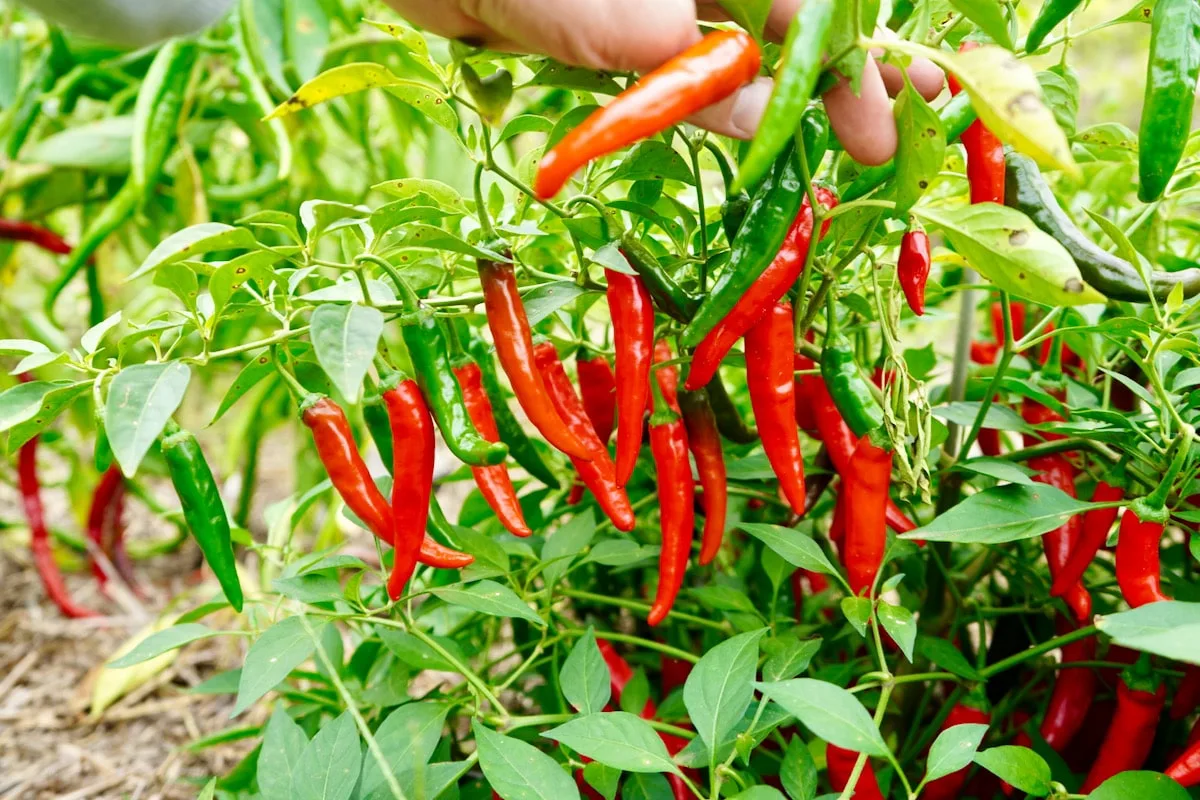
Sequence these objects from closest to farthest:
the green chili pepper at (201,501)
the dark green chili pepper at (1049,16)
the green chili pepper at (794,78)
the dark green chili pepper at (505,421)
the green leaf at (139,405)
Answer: the green chili pepper at (794,78) → the green leaf at (139,405) → the dark green chili pepper at (1049,16) → the green chili pepper at (201,501) → the dark green chili pepper at (505,421)

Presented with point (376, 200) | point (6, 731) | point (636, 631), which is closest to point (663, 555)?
point (636, 631)

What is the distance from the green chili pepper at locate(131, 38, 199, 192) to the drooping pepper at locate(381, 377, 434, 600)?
1143 mm

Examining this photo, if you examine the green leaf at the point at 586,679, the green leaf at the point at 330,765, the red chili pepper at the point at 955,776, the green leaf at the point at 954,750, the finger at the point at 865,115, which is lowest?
the red chili pepper at the point at 955,776

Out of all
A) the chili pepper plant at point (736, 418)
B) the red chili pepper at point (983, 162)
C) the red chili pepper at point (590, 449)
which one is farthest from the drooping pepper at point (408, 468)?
the red chili pepper at point (983, 162)

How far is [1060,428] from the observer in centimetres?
85

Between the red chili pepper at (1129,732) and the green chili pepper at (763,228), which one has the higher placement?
the green chili pepper at (763,228)

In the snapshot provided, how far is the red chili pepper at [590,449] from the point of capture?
2.98 feet

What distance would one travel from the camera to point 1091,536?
35.0 inches

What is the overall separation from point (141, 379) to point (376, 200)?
5.31 ft

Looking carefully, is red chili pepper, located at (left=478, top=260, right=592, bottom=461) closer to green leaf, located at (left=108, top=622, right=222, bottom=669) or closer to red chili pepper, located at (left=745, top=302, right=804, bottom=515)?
red chili pepper, located at (left=745, top=302, right=804, bottom=515)

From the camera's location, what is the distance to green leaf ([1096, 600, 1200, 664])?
0.53 metres

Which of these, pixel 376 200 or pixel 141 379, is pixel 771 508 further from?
pixel 376 200

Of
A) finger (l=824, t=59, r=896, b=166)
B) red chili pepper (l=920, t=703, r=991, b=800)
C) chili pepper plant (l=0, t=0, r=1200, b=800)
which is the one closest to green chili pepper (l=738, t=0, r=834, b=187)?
chili pepper plant (l=0, t=0, r=1200, b=800)

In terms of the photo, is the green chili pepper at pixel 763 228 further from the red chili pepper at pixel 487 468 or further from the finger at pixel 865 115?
the red chili pepper at pixel 487 468
